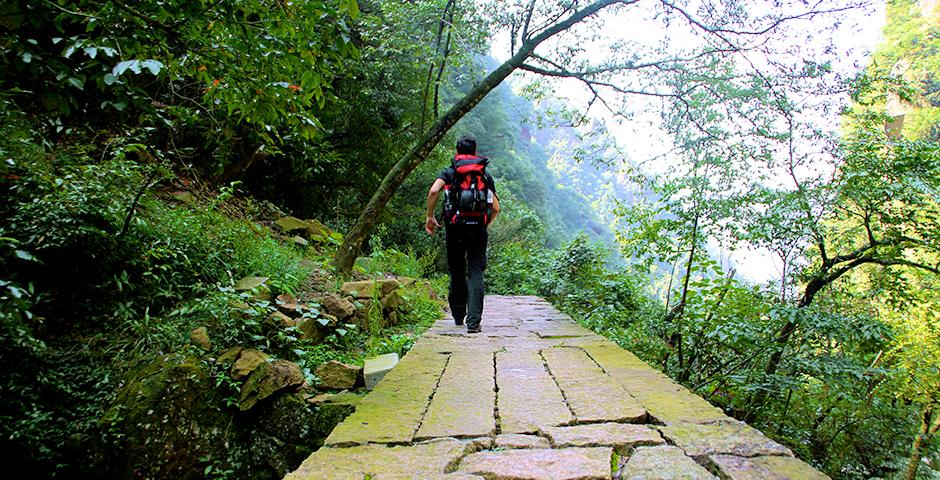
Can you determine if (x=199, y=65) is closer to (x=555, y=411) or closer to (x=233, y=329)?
(x=233, y=329)

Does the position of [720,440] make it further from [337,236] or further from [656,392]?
[337,236]

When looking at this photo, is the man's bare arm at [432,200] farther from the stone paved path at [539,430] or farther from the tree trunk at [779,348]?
the tree trunk at [779,348]

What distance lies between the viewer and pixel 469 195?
3.61m

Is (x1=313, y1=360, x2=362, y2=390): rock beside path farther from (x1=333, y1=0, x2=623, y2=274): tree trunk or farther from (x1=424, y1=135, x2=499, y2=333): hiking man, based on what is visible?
(x1=333, y1=0, x2=623, y2=274): tree trunk

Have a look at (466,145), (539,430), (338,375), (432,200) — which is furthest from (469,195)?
(539,430)

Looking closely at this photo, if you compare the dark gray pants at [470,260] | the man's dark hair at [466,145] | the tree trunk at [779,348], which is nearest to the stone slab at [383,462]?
the dark gray pants at [470,260]

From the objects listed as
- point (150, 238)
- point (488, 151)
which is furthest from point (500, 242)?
point (488, 151)

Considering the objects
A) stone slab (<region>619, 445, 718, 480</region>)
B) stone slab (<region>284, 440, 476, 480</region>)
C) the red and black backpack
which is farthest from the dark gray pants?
stone slab (<region>619, 445, 718, 480</region>)

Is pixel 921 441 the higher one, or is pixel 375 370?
pixel 375 370

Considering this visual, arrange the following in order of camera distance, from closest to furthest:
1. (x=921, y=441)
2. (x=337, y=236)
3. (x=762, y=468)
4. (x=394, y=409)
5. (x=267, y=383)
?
(x=762, y=468)
(x=394, y=409)
(x=267, y=383)
(x=921, y=441)
(x=337, y=236)

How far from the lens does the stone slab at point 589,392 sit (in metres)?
Result: 1.80

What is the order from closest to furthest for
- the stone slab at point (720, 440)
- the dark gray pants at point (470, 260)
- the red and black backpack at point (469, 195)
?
the stone slab at point (720, 440) → the red and black backpack at point (469, 195) → the dark gray pants at point (470, 260)

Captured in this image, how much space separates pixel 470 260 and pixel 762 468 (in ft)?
9.01

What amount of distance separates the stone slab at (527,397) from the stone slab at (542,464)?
227 millimetres
